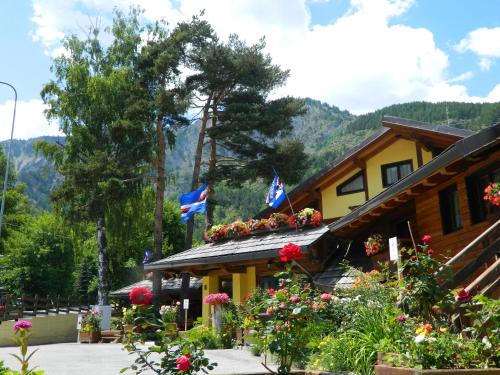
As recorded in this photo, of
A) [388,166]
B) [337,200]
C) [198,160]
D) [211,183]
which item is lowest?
[337,200]

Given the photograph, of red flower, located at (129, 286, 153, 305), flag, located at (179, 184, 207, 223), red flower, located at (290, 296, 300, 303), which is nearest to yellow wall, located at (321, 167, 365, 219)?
flag, located at (179, 184, 207, 223)

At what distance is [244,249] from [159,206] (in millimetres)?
9391

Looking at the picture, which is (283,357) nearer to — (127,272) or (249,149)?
(249,149)

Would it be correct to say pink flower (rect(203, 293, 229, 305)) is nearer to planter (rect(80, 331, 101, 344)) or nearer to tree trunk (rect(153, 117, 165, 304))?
tree trunk (rect(153, 117, 165, 304))

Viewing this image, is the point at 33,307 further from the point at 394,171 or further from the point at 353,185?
the point at 394,171

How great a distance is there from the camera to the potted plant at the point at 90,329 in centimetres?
2386

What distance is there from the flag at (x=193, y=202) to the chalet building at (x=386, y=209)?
1634 millimetres

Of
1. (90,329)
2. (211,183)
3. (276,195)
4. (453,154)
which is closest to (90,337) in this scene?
(90,329)

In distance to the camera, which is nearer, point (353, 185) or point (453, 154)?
point (453, 154)

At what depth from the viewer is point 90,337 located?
2381cm

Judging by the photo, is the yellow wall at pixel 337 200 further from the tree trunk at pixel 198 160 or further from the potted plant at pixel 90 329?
the potted plant at pixel 90 329

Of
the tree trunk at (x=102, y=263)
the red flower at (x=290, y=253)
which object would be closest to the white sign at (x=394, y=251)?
the red flower at (x=290, y=253)

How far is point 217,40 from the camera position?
89.3 ft

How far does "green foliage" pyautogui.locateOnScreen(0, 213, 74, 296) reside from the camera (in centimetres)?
4712
